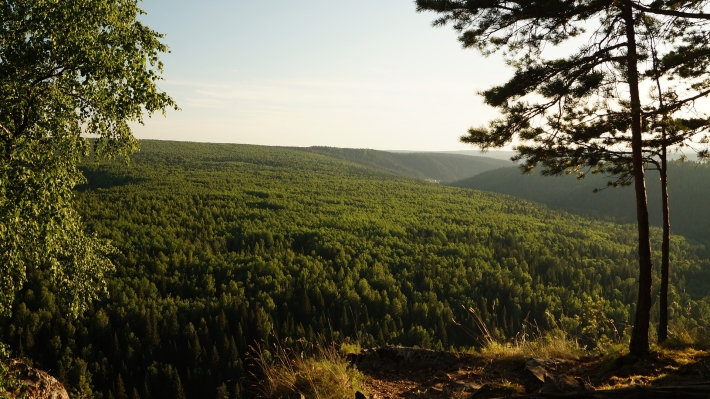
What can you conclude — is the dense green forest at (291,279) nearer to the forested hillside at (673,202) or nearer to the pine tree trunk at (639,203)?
the pine tree trunk at (639,203)

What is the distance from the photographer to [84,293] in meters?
11.5

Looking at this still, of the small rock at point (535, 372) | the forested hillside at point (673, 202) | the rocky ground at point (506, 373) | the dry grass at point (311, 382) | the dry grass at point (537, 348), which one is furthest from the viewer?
the forested hillside at point (673, 202)

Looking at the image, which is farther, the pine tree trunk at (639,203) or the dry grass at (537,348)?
the dry grass at (537,348)

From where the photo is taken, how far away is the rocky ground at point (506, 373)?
649 centimetres

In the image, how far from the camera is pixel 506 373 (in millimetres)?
8492

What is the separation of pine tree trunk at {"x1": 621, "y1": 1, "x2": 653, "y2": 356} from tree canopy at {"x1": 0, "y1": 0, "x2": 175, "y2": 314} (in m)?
10.2

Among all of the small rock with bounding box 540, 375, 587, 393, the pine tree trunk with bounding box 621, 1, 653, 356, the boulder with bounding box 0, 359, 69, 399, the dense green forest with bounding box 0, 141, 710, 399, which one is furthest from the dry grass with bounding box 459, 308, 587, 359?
the dense green forest with bounding box 0, 141, 710, 399

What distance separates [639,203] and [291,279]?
6909cm

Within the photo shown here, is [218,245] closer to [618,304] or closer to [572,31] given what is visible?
[618,304]

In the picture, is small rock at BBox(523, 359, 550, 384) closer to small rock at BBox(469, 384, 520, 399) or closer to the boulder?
small rock at BBox(469, 384, 520, 399)

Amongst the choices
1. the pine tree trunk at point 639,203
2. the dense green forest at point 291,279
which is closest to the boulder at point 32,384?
the pine tree trunk at point 639,203

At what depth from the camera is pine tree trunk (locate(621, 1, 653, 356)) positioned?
8.38m

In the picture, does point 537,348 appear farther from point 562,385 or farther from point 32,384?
point 32,384

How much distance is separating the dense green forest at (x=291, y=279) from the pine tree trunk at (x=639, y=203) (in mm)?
18151
